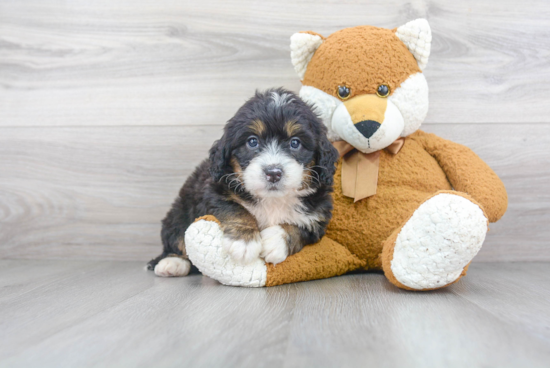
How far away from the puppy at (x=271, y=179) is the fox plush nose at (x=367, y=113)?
168 mm

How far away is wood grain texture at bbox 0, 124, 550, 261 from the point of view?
8.59 feet

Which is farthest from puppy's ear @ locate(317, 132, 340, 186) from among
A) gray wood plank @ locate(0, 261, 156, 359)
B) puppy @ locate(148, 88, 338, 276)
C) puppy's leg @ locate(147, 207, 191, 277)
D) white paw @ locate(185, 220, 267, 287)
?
gray wood plank @ locate(0, 261, 156, 359)

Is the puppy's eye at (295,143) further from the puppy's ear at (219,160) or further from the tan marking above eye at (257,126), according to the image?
the puppy's ear at (219,160)

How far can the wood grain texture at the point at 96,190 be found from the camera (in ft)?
8.59

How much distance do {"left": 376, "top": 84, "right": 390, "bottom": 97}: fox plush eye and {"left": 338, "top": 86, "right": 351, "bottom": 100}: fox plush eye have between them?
4.9 inches

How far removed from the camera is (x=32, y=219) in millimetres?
2688

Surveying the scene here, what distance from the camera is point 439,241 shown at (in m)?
1.52

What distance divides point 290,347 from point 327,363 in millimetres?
127

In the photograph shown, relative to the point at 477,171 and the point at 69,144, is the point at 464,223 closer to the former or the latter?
the point at 477,171

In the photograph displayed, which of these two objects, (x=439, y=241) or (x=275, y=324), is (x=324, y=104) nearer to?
(x=439, y=241)

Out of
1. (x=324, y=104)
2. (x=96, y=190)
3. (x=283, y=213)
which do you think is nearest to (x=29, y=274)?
(x=96, y=190)

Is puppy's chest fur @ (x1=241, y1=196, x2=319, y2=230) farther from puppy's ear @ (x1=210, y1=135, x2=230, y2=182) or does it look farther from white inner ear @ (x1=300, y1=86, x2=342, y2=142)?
white inner ear @ (x1=300, y1=86, x2=342, y2=142)

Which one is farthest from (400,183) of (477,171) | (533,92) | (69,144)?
(69,144)

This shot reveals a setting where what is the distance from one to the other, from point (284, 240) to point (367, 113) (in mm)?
636
